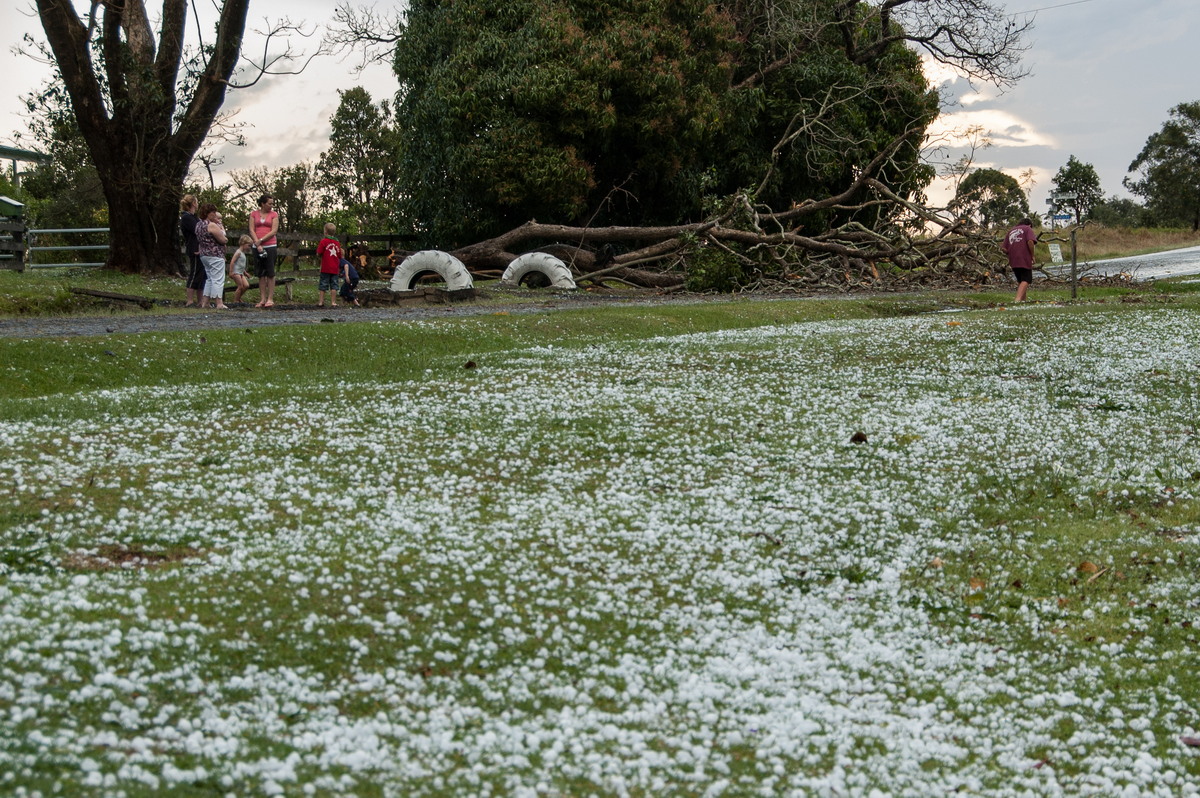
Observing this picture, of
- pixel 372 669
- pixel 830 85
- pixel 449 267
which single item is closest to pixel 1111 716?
pixel 372 669

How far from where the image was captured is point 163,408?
880 cm

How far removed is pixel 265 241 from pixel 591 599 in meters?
15.2

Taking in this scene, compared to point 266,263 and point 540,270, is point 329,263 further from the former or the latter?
point 540,270

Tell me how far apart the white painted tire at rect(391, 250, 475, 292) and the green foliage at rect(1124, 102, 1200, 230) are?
74898mm

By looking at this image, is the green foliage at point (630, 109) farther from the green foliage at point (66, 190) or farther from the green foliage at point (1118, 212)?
the green foliage at point (1118, 212)

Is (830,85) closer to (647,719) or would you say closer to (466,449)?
(466,449)

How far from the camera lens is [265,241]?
18516 millimetres

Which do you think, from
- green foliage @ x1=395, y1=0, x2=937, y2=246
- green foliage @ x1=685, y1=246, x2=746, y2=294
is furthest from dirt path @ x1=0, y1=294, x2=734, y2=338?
green foliage @ x1=395, y1=0, x2=937, y2=246

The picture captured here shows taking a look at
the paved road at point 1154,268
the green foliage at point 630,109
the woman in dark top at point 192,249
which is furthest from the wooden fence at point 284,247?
the paved road at point 1154,268

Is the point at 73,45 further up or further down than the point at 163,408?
→ further up

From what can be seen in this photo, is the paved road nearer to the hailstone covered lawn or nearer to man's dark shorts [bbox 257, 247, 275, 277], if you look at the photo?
man's dark shorts [bbox 257, 247, 275, 277]

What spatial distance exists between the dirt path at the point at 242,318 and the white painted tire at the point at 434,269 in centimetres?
297

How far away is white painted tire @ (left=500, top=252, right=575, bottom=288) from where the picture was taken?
25625 millimetres

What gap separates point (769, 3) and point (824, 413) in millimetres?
26182
